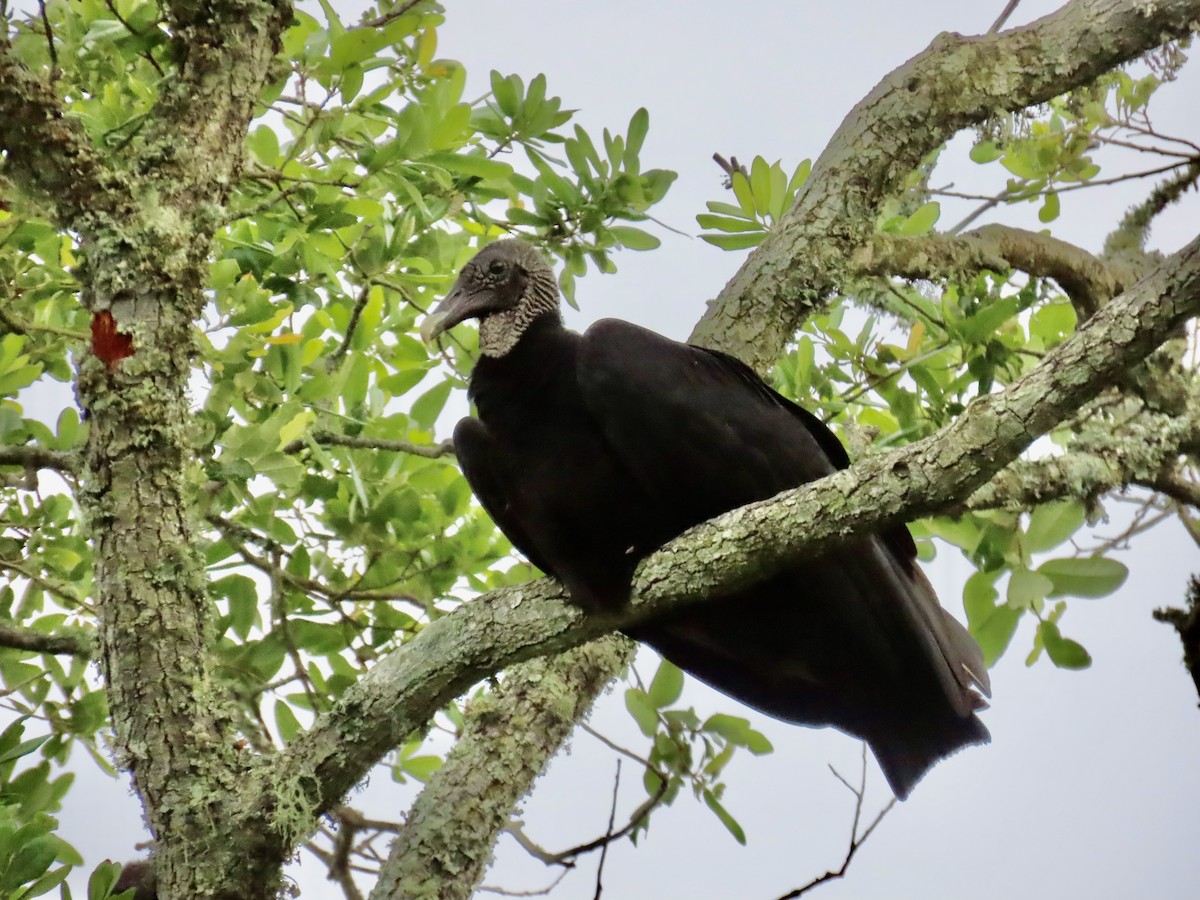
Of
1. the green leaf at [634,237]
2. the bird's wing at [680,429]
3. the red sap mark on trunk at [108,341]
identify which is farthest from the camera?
the green leaf at [634,237]

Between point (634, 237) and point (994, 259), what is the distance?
0.85m

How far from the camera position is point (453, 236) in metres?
2.80

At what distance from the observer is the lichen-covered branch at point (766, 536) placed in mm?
1392

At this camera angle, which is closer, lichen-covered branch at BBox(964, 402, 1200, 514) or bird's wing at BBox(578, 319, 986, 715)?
bird's wing at BBox(578, 319, 986, 715)

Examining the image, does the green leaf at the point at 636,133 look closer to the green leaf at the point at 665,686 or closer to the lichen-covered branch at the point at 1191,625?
the green leaf at the point at 665,686

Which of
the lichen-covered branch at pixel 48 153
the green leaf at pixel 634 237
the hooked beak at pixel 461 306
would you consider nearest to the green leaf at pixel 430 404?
the hooked beak at pixel 461 306

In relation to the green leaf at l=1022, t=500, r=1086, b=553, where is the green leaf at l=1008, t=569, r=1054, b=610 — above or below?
below

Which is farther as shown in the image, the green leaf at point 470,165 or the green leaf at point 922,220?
the green leaf at point 922,220

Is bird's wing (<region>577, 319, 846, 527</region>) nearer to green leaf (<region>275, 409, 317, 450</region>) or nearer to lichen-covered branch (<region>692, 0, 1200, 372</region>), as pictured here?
lichen-covered branch (<region>692, 0, 1200, 372</region>)

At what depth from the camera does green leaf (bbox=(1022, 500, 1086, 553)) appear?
211cm

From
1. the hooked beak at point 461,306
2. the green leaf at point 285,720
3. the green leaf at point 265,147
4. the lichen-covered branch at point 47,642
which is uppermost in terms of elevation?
the green leaf at point 265,147

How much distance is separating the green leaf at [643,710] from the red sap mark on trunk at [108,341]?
4.46ft

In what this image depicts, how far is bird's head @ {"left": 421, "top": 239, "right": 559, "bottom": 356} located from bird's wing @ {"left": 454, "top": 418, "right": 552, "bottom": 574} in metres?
0.21

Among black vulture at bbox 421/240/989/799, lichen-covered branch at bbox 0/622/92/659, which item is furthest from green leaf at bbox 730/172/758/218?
lichen-covered branch at bbox 0/622/92/659
